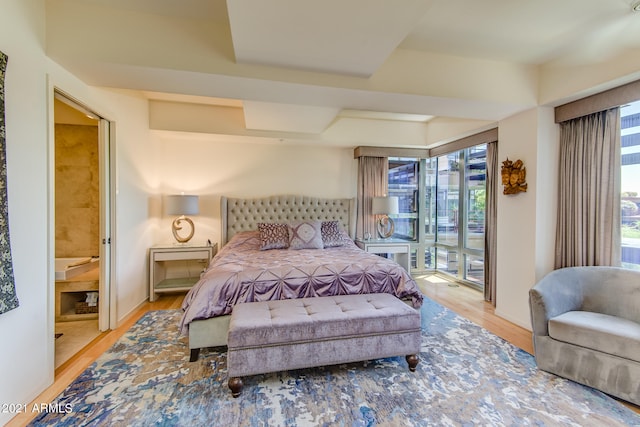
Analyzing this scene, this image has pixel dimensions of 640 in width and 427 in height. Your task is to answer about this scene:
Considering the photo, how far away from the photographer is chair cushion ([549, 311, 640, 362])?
1.93 metres

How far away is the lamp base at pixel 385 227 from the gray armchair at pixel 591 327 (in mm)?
2734

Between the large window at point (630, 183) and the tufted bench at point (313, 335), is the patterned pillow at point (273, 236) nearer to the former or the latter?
the tufted bench at point (313, 335)

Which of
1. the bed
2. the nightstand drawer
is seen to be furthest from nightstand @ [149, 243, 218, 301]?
the bed

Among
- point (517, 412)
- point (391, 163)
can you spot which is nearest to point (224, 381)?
point (517, 412)

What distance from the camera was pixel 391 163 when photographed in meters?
5.38

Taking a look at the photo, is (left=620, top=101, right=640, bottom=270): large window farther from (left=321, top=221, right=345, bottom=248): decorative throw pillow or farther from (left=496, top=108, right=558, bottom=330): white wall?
(left=321, top=221, right=345, bottom=248): decorative throw pillow

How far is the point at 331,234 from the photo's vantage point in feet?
14.1

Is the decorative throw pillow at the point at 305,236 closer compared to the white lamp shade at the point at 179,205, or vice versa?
the decorative throw pillow at the point at 305,236

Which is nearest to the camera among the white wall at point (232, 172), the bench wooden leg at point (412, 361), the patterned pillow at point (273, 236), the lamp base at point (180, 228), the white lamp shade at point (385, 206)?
the bench wooden leg at point (412, 361)

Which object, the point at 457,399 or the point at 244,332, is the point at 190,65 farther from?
the point at 457,399

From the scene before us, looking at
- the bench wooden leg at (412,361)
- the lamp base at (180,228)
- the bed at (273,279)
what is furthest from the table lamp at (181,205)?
the bench wooden leg at (412,361)

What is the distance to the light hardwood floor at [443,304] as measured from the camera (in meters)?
2.09

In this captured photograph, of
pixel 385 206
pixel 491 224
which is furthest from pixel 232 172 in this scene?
pixel 491 224

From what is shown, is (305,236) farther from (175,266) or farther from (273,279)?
(175,266)
